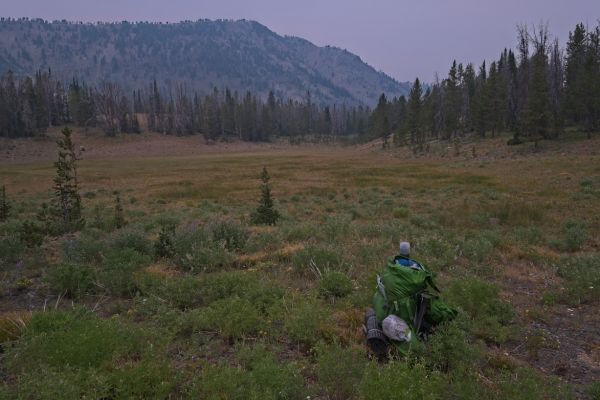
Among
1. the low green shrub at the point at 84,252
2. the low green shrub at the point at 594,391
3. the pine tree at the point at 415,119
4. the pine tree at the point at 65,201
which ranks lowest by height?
the low green shrub at the point at 594,391

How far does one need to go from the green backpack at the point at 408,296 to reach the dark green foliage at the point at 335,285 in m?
2.03

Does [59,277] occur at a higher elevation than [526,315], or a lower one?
higher

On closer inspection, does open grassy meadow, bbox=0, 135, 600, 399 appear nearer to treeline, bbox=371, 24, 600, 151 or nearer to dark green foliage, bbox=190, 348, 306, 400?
dark green foliage, bbox=190, 348, 306, 400

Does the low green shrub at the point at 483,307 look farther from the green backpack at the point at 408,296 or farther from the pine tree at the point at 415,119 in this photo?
the pine tree at the point at 415,119

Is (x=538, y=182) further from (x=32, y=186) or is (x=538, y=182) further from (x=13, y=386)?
(x=32, y=186)

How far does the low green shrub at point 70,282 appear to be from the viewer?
7.39 meters

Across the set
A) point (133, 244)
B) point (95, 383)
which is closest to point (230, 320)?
point (95, 383)

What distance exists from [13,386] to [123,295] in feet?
10.0

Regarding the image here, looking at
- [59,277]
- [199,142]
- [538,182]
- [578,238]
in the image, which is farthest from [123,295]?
[199,142]

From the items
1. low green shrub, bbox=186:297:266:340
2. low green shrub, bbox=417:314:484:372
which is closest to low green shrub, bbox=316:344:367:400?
low green shrub, bbox=417:314:484:372

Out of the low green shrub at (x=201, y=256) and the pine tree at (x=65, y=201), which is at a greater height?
the pine tree at (x=65, y=201)

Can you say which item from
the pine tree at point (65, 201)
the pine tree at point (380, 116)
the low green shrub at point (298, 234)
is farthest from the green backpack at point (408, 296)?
the pine tree at point (380, 116)

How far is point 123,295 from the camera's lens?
739cm

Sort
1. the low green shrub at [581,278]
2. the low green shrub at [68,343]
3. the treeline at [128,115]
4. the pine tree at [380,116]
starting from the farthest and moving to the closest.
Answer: the pine tree at [380,116]
the treeline at [128,115]
the low green shrub at [581,278]
the low green shrub at [68,343]
